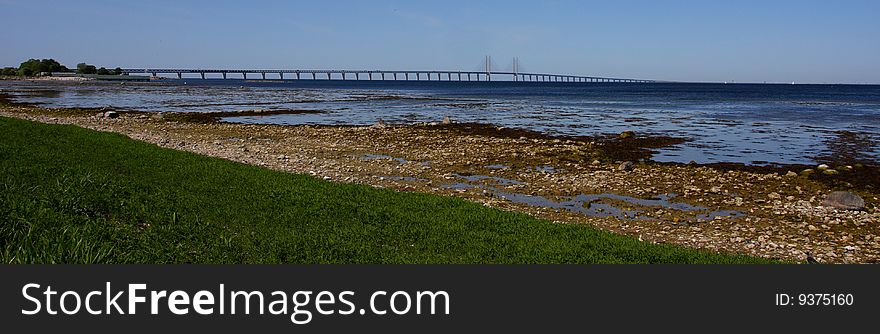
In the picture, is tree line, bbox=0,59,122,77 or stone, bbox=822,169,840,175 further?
tree line, bbox=0,59,122,77

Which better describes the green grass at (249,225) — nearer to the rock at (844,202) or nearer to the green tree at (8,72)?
the rock at (844,202)

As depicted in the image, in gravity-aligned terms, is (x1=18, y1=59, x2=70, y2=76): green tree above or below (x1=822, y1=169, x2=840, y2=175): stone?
above

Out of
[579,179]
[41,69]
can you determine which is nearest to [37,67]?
[41,69]

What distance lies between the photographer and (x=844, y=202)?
13.8 m

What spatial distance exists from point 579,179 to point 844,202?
5.91 meters

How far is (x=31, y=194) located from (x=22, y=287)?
5.64 meters

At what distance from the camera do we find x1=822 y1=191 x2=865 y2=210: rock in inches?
538

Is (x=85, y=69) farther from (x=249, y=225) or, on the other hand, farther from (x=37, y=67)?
(x=249, y=225)

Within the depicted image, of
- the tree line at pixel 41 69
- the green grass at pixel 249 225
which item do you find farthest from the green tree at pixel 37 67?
the green grass at pixel 249 225

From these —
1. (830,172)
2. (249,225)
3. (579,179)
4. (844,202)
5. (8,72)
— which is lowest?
(844,202)

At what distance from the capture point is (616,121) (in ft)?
131

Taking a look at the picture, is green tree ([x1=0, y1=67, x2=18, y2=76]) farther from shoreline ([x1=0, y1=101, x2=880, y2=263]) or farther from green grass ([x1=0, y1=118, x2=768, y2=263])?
green grass ([x1=0, y1=118, x2=768, y2=263])

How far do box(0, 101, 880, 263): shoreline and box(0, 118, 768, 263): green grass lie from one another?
2.12 meters

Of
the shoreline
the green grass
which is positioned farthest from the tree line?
the green grass
